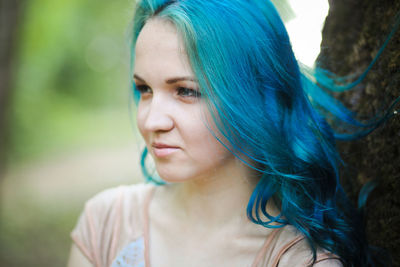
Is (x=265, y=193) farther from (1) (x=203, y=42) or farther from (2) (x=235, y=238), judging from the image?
(1) (x=203, y=42)

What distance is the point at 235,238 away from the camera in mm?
1758

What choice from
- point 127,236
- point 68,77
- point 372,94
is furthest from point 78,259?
point 68,77

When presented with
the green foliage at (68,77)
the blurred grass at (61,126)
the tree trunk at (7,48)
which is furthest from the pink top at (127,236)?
the green foliage at (68,77)

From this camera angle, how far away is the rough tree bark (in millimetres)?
1667

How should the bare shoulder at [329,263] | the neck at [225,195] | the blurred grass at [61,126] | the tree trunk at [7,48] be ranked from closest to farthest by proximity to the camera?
1. the bare shoulder at [329,263]
2. the neck at [225,195]
3. the tree trunk at [7,48]
4. the blurred grass at [61,126]

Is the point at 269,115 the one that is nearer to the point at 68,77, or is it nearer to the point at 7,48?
the point at 7,48

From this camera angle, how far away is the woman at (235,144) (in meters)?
1.59

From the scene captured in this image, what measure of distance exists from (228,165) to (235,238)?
1.08 ft

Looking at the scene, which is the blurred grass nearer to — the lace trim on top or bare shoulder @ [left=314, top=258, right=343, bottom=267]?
the lace trim on top

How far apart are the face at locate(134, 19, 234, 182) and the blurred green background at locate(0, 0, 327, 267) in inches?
22.7

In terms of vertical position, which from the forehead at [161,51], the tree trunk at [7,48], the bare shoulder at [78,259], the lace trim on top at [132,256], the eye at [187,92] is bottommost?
the bare shoulder at [78,259]

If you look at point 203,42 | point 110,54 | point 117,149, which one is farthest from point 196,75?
point 110,54

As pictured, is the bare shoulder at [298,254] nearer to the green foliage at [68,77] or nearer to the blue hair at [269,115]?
the blue hair at [269,115]

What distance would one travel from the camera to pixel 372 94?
183cm
